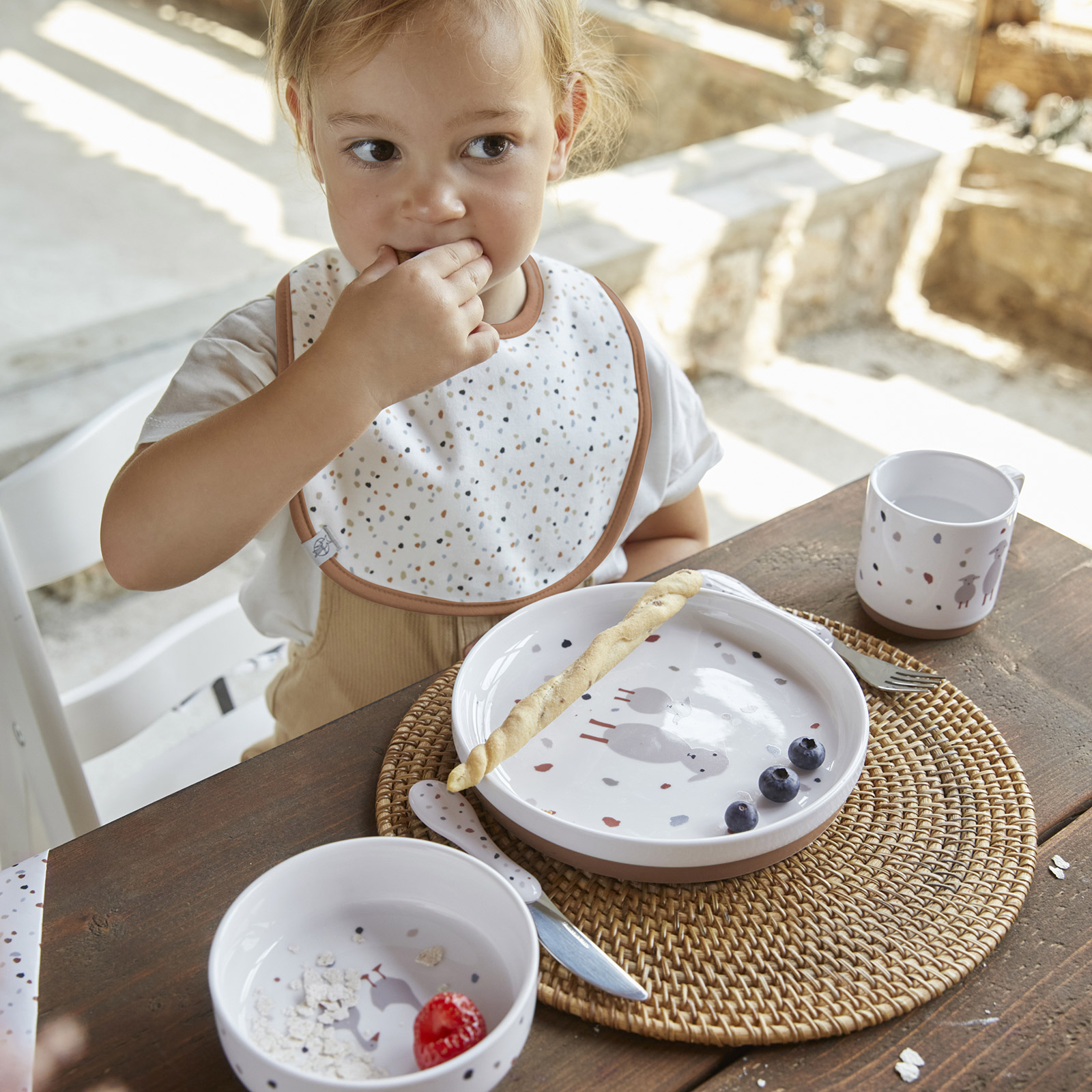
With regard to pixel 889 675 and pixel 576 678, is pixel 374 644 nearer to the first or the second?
pixel 576 678

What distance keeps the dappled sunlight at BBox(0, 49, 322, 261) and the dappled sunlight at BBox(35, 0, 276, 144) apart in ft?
0.84

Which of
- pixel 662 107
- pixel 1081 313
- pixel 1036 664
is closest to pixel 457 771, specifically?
pixel 1036 664

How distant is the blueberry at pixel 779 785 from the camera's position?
688mm

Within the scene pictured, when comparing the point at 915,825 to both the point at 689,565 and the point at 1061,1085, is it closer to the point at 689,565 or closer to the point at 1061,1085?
the point at 1061,1085

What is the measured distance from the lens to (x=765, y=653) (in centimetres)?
83

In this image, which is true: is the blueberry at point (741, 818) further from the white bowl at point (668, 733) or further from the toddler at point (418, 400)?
the toddler at point (418, 400)

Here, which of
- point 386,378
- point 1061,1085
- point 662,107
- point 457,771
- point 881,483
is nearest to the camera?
point 1061,1085

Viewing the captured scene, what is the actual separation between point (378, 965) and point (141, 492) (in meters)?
0.39

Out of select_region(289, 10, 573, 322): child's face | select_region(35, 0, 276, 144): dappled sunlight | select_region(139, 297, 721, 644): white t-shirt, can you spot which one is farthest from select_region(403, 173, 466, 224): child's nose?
select_region(35, 0, 276, 144): dappled sunlight

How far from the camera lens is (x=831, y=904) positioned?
640mm

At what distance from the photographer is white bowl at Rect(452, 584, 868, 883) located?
65 centimetres

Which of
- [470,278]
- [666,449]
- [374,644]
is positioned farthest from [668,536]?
[470,278]

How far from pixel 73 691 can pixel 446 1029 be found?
713mm

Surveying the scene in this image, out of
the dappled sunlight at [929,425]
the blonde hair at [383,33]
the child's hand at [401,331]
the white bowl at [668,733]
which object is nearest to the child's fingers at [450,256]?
the child's hand at [401,331]
